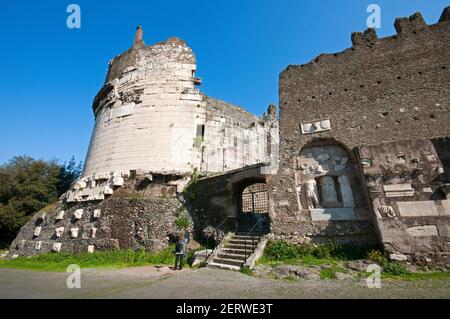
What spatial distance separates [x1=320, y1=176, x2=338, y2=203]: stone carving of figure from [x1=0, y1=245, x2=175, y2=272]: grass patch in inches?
248

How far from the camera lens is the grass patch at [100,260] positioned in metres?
9.25

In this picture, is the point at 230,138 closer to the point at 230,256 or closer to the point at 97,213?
the point at 230,256

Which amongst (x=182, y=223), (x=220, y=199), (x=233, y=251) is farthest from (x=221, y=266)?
(x=220, y=199)

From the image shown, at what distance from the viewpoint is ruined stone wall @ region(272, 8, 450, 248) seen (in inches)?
321

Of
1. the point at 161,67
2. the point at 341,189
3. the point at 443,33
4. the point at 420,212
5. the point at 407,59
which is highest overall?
the point at 161,67

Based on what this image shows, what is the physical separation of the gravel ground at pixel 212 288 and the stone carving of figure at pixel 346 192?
10.2ft

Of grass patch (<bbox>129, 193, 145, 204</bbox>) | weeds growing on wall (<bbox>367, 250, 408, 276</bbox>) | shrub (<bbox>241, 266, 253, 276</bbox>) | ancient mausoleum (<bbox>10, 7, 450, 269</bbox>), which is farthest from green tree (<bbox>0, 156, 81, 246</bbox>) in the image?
weeds growing on wall (<bbox>367, 250, 408, 276</bbox>)

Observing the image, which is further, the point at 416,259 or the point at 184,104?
the point at 184,104

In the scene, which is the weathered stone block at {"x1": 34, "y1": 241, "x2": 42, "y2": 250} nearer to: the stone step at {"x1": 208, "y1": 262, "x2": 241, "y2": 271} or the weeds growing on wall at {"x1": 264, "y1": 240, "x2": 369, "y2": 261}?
the stone step at {"x1": 208, "y1": 262, "x2": 241, "y2": 271}

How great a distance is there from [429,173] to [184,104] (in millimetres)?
11852

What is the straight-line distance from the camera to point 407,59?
30.2ft

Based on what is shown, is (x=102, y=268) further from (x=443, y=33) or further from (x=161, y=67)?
(x=443, y=33)

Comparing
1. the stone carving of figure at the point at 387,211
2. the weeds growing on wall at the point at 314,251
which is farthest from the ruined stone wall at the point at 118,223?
the stone carving of figure at the point at 387,211
